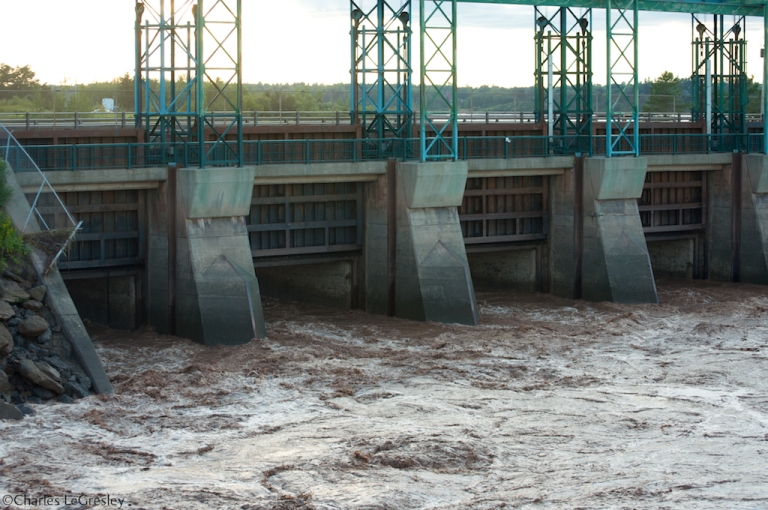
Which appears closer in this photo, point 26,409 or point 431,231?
point 26,409

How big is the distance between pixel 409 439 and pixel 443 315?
457 inches

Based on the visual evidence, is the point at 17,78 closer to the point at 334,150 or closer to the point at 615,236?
the point at 334,150

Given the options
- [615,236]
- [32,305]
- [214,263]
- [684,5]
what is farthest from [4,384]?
[684,5]

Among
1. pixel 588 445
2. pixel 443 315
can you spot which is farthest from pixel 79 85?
pixel 588 445

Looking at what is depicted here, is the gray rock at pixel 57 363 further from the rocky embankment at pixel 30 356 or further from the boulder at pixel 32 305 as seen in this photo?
the boulder at pixel 32 305

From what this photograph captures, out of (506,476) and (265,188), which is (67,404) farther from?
(265,188)

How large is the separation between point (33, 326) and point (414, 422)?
7877mm

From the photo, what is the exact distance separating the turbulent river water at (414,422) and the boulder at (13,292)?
Answer: 2725mm

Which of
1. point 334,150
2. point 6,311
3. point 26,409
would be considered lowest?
point 26,409

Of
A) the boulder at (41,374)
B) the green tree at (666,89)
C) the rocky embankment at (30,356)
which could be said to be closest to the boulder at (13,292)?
the rocky embankment at (30,356)

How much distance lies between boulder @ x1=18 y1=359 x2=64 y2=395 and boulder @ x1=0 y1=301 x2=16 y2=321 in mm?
1074

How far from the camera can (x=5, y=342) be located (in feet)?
69.6

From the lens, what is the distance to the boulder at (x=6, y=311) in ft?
71.5

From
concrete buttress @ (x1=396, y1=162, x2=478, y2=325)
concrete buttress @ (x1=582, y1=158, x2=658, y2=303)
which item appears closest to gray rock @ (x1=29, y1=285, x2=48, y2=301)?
concrete buttress @ (x1=396, y1=162, x2=478, y2=325)
